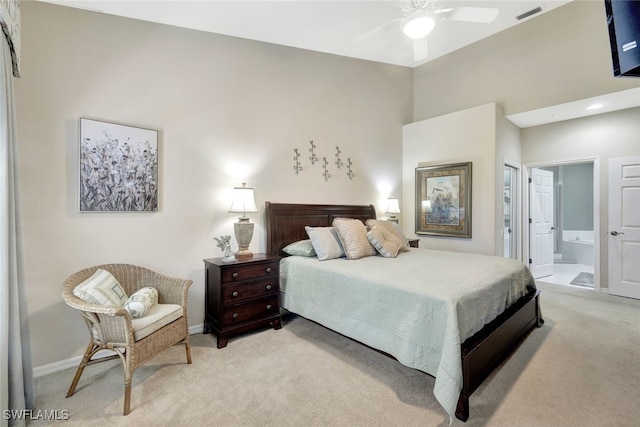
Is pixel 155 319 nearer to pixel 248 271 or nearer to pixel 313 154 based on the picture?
pixel 248 271

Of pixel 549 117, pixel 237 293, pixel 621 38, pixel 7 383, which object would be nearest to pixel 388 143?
pixel 549 117

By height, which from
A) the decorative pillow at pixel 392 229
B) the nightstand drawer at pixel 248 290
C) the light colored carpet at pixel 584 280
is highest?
the decorative pillow at pixel 392 229

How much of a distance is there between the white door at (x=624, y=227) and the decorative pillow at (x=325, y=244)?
170 inches

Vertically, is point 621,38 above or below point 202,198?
above

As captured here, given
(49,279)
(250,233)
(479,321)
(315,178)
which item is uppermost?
(315,178)

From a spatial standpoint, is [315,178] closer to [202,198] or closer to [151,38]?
[202,198]

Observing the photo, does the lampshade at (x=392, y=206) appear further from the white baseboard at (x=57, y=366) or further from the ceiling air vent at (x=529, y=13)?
the white baseboard at (x=57, y=366)

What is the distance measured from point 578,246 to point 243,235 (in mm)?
8287

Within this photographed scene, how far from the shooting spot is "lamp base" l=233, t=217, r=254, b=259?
10.6 feet

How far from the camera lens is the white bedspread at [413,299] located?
76.2 inches

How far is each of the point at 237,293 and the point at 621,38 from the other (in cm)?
309

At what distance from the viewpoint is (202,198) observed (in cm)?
327

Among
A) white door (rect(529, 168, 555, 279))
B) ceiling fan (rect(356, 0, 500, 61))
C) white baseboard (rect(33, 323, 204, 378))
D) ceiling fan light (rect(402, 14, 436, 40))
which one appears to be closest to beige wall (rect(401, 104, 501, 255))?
white door (rect(529, 168, 555, 279))

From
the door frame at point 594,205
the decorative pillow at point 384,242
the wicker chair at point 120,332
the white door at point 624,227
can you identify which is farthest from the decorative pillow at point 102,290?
the white door at point 624,227
